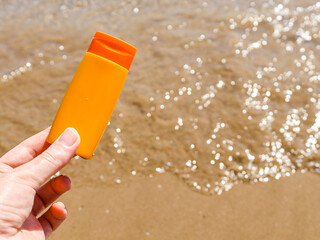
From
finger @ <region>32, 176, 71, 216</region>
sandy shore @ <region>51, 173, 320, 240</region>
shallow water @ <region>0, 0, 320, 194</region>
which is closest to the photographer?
finger @ <region>32, 176, 71, 216</region>

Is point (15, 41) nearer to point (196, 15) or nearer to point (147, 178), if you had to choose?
point (196, 15)

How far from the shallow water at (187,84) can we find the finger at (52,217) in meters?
0.45

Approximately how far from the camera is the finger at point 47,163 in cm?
110

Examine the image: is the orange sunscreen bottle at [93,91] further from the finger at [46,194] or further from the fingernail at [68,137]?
the finger at [46,194]

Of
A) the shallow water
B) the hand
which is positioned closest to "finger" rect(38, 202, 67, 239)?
the hand

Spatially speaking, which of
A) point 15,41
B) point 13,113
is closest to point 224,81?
point 13,113

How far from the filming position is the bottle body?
1.18 meters

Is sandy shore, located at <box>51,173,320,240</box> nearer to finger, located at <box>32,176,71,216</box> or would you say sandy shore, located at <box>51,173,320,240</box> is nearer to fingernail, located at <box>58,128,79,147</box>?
finger, located at <box>32,176,71,216</box>

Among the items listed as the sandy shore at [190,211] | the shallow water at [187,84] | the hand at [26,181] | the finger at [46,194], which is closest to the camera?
the hand at [26,181]

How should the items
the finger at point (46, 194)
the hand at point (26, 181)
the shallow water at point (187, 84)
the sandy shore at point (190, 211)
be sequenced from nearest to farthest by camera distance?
the hand at point (26, 181), the finger at point (46, 194), the sandy shore at point (190, 211), the shallow water at point (187, 84)

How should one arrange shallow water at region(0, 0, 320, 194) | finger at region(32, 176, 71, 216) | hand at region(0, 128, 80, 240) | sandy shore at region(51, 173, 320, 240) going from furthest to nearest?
shallow water at region(0, 0, 320, 194) → sandy shore at region(51, 173, 320, 240) → finger at region(32, 176, 71, 216) → hand at region(0, 128, 80, 240)

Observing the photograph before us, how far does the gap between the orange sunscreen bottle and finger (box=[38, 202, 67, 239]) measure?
1.07 feet

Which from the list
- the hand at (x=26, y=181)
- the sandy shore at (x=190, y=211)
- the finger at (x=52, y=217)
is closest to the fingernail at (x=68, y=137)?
the hand at (x=26, y=181)

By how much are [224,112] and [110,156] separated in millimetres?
723
